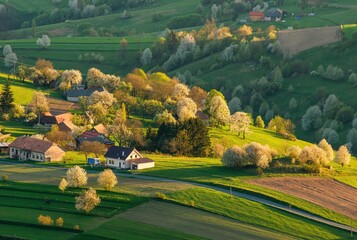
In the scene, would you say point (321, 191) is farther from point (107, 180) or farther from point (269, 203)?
point (107, 180)

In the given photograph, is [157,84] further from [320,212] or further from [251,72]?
[320,212]

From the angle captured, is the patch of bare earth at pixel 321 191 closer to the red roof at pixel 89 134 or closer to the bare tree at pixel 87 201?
the bare tree at pixel 87 201

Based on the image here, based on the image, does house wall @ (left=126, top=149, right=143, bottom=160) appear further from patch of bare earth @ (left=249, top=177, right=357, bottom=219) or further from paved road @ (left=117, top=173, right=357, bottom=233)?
patch of bare earth @ (left=249, top=177, right=357, bottom=219)

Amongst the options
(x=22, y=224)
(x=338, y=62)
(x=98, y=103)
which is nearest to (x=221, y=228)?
(x=22, y=224)

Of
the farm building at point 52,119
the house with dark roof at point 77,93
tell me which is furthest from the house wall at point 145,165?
the house with dark roof at point 77,93

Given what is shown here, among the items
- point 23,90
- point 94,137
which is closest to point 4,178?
point 94,137
